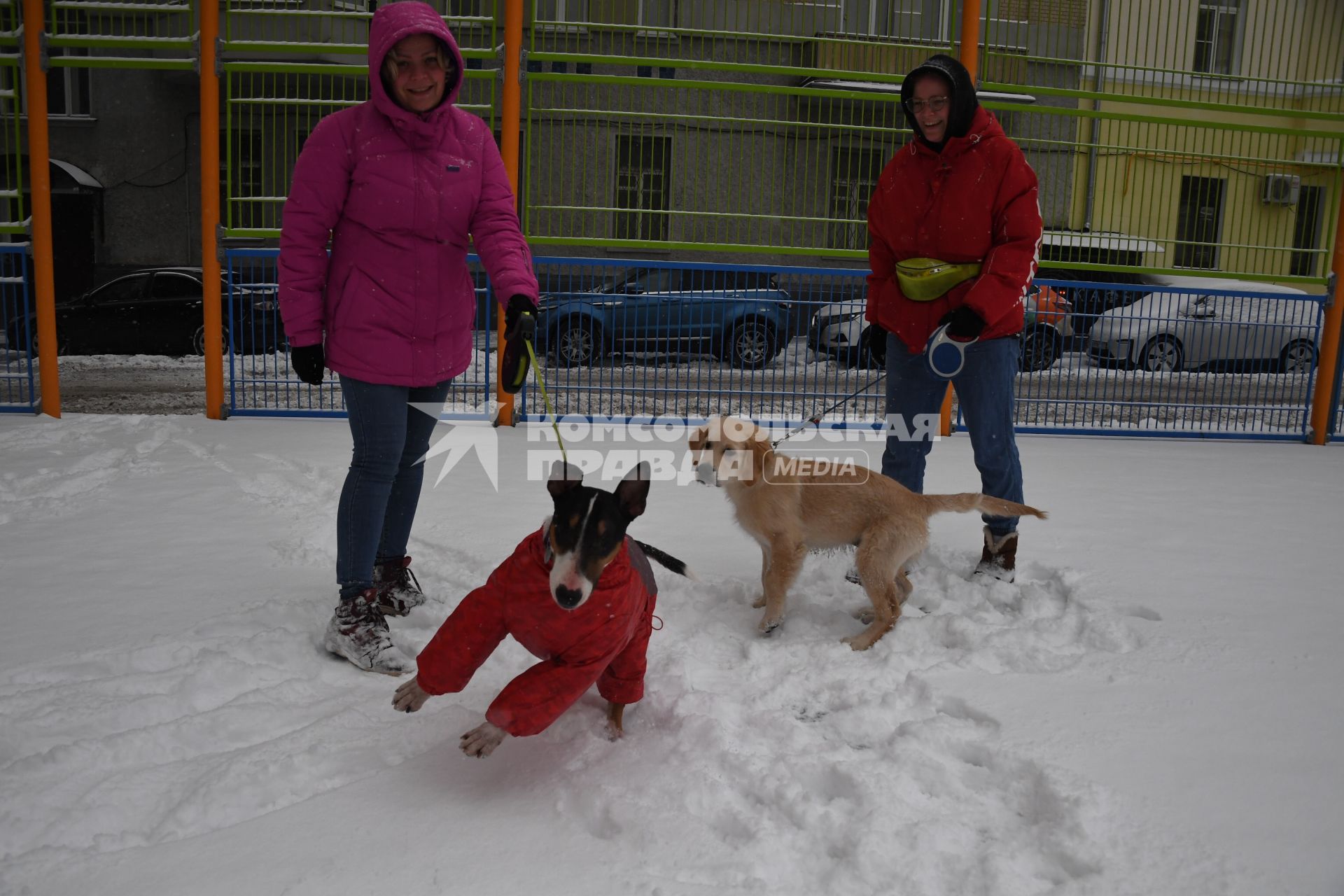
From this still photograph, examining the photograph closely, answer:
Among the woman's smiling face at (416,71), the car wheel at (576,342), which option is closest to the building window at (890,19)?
the car wheel at (576,342)

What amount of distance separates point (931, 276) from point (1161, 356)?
16.9 ft

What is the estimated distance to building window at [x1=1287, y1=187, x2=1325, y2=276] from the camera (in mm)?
8031

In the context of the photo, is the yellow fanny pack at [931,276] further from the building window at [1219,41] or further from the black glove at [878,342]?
the building window at [1219,41]

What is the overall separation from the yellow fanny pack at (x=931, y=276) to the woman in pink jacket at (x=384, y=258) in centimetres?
158

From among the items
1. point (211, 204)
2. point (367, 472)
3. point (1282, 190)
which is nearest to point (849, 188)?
point (1282, 190)

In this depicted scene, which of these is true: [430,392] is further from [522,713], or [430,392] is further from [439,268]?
[522,713]

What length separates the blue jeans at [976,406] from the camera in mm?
3791

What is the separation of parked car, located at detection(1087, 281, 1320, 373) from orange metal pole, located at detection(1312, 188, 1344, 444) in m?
0.15

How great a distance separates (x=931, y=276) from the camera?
372cm

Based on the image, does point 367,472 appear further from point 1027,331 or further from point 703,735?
point 1027,331

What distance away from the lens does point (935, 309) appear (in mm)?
3801

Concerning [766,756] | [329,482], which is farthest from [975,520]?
[329,482]

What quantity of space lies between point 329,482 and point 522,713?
3454 mm

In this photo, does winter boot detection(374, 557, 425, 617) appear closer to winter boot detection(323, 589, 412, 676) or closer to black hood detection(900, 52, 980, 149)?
winter boot detection(323, 589, 412, 676)
